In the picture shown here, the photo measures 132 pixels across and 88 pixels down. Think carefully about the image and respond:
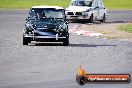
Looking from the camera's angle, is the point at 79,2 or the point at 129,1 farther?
the point at 129,1

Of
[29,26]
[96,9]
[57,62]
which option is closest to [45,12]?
[29,26]

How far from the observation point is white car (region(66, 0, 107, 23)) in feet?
133

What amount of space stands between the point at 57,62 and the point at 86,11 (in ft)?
76.7

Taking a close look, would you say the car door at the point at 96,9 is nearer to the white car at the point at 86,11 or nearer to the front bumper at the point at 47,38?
the white car at the point at 86,11

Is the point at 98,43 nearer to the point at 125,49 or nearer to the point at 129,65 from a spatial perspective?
the point at 125,49

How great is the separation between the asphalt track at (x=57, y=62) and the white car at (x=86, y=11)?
14441mm

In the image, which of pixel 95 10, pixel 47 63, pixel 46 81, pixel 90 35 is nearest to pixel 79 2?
pixel 95 10

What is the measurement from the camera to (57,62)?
17422 millimetres

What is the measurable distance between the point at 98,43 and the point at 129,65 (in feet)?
28.0

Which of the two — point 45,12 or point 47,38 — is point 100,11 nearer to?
point 45,12

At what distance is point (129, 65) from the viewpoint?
16688mm

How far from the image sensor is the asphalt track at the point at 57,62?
12.8 m

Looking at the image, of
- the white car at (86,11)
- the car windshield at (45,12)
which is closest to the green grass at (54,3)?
the white car at (86,11)

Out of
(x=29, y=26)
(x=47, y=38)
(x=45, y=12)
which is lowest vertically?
(x=47, y=38)
